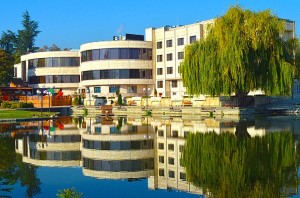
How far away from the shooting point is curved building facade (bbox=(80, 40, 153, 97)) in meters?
72.9

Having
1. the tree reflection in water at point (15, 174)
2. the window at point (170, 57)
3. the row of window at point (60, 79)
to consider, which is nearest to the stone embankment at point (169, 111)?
the window at point (170, 57)

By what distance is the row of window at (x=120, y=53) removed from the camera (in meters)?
73.0

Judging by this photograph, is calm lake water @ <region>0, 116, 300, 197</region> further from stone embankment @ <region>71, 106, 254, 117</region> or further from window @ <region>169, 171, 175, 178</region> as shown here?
stone embankment @ <region>71, 106, 254, 117</region>

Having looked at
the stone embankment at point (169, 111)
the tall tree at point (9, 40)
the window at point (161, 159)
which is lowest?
the window at point (161, 159)

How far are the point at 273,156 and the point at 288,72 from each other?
97.5 feet

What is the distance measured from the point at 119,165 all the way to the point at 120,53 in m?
57.6

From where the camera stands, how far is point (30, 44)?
458 ft

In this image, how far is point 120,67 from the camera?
7288 centimetres

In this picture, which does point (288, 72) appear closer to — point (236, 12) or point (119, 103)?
point (236, 12)

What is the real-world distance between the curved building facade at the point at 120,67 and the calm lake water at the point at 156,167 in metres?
49.4

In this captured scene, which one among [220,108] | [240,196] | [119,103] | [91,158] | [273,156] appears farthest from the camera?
[119,103]

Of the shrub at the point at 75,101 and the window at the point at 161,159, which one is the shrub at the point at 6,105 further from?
the window at the point at 161,159

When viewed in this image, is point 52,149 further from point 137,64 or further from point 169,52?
point 169,52

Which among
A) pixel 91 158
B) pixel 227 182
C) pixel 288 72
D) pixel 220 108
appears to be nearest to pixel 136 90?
pixel 220 108
